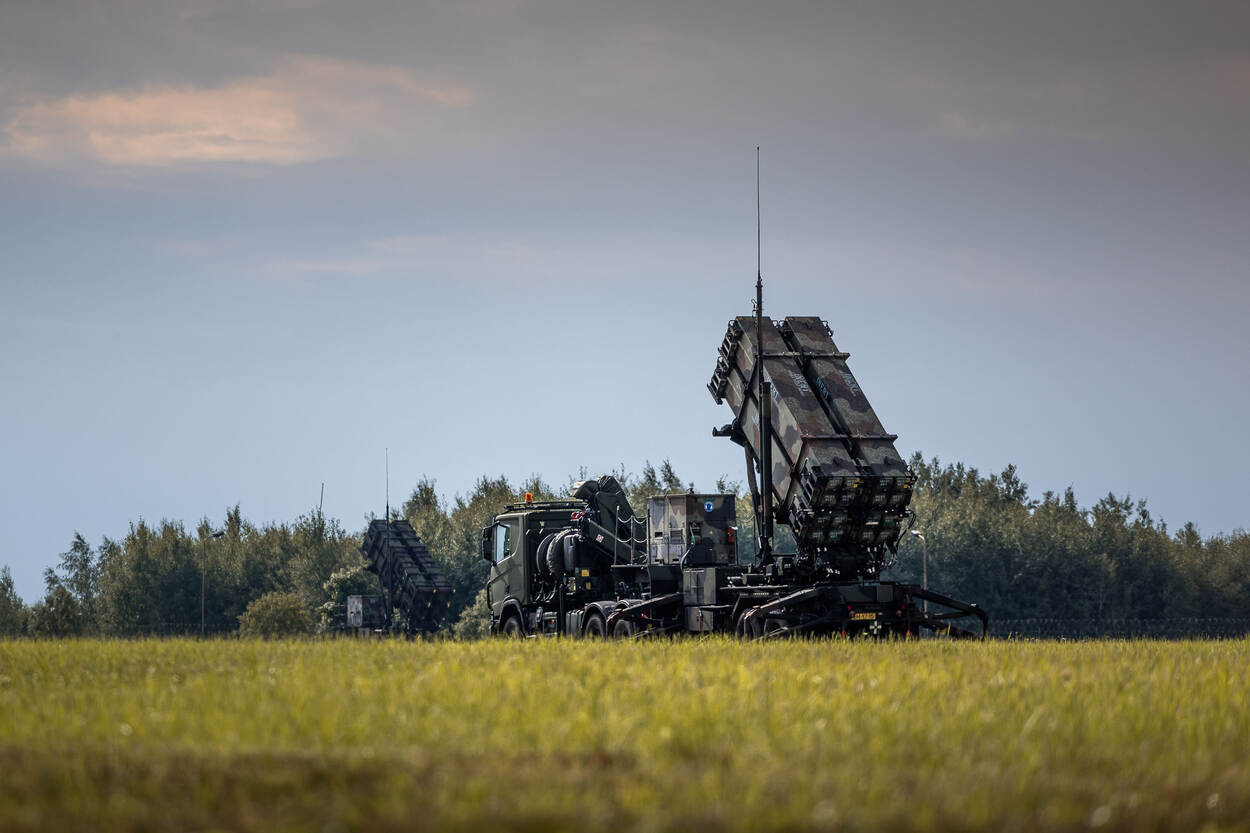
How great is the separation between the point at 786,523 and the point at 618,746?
15.3 metres

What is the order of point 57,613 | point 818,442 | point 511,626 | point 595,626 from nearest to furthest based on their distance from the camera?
point 818,442 → point 595,626 → point 511,626 → point 57,613

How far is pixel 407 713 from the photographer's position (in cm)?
1162

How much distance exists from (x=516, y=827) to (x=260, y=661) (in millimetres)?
9922

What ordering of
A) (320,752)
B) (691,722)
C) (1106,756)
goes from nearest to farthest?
(320,752) < (1106,756) < (691,722)

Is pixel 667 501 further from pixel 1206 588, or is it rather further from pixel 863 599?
pixel 1206 588

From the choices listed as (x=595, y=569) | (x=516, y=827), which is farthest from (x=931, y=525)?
(x=516, y=827)

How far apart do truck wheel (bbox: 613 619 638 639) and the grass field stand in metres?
9.89

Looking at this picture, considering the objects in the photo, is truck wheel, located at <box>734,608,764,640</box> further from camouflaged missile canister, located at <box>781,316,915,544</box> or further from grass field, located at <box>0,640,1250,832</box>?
grass field, located at <box>0,640,1250,832</box>

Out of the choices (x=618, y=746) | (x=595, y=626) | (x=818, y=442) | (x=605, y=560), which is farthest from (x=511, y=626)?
(x=618, y=746)

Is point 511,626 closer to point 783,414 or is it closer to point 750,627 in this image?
point 750,627

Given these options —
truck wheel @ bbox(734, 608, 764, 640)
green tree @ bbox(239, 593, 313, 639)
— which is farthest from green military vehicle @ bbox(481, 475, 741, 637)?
green tree @ bbox(239, 593, 313, 639)

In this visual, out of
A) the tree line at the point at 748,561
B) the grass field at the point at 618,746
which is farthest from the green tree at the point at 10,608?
the grass field at the point at 618,746

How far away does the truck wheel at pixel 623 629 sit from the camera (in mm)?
26547

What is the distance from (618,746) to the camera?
10.1 metres
